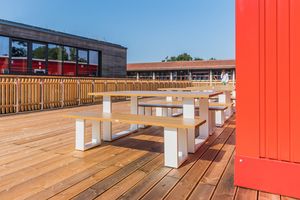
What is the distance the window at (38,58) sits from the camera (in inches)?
474

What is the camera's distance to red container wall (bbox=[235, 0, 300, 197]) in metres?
2.01

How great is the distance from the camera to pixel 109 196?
197cm

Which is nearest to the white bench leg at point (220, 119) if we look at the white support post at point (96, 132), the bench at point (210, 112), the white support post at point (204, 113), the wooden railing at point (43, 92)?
the bench at point (210, 112)

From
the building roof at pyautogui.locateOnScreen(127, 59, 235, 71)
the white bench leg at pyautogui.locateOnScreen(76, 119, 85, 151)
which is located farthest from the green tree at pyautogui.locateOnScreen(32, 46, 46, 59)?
the building roof at pyautogui.locateOnScreen(127, 59, 235, 71)

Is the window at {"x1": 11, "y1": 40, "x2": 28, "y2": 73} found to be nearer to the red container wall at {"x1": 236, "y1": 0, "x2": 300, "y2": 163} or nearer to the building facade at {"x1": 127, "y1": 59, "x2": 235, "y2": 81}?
the red container wall at {"x1": 236, "y1": 0, "x2": 300, "y2": 163}

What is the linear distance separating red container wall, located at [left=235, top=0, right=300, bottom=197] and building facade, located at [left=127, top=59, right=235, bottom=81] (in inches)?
1058

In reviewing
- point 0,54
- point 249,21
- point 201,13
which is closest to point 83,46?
point 0,54

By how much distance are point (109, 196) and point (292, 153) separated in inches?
66.9

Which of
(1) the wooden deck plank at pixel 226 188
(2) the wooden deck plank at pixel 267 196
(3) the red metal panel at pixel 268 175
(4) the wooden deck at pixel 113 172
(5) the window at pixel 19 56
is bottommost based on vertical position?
(2) the wooden deck plank at pixel 267 196

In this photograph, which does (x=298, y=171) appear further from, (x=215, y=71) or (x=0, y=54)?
(x=215, y=71)

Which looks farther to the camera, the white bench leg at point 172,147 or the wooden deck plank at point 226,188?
the white bench leg at point 172,147

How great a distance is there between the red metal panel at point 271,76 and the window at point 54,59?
42.0ft

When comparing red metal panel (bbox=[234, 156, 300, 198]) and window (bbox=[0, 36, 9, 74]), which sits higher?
window (bbox=[0, 36, 9, 74])

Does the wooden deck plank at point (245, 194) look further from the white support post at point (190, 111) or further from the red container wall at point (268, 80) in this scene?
the white support post at point (190, 111)
